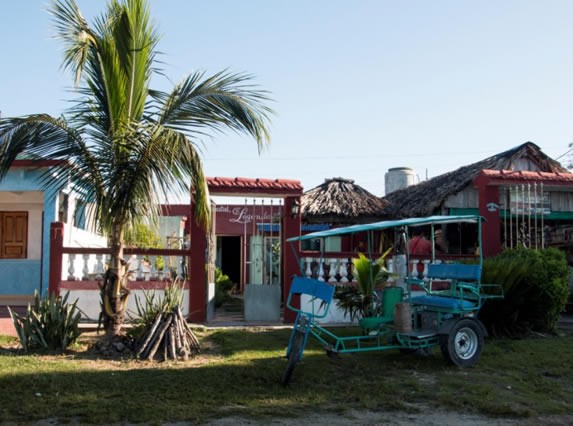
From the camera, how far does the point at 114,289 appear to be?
8172 millimetres

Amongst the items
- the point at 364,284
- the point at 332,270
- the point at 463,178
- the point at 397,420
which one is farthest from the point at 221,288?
the point at 397,420

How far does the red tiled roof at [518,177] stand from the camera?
11.6 meters

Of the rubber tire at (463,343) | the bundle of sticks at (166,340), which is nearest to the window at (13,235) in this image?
the bundle of sticks at (166,340)

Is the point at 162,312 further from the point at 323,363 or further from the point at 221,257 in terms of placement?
the point at 221,257

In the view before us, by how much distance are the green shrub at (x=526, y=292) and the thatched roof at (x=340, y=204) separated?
246 inches

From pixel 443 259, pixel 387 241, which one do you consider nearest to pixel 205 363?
pixel 443 259

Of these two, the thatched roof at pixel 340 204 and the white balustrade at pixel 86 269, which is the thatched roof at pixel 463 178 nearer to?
the thatched roof at pixel 340 204

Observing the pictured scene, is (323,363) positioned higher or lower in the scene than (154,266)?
lower

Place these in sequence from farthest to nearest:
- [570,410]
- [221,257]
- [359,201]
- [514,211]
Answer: [221,257] < [359,201] < [514,211] < [570,410]

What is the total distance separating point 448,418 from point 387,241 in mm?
12660

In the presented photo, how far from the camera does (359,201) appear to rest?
54.6 ft

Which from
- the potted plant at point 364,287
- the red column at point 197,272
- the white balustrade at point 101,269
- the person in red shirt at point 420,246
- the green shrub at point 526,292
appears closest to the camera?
the potted plant at point 364,287

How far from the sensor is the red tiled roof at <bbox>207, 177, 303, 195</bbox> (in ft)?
36.1

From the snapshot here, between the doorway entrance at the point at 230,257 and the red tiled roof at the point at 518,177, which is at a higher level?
the red tiled roof at the point at 518,177
